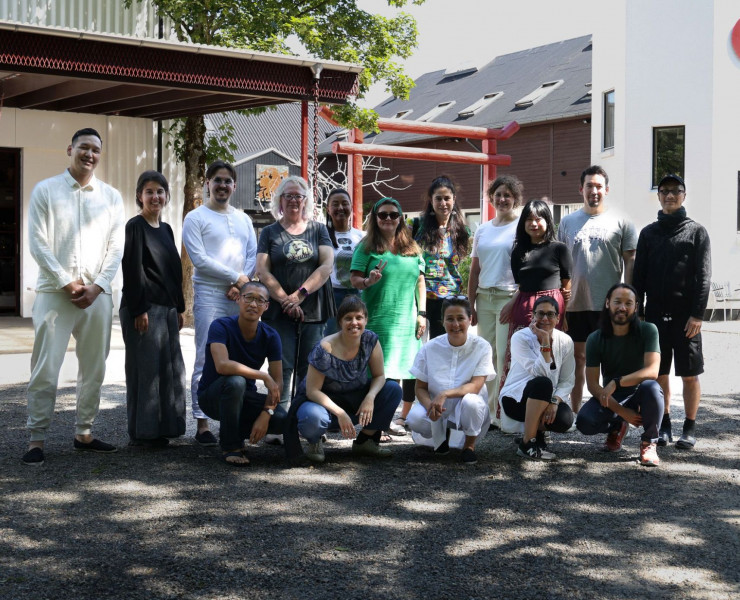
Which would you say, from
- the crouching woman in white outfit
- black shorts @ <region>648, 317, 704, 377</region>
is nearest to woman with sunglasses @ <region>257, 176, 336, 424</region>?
the crouching woman in white outfit

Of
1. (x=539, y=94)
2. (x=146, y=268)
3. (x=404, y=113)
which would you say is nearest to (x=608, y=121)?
(x=539, y=94)

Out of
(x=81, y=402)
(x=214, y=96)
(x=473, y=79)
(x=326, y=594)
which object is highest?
(x=473, y=79)

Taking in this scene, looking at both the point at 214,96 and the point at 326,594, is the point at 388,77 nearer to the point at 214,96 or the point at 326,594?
the point at 214,96

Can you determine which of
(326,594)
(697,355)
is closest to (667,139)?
(697,355)

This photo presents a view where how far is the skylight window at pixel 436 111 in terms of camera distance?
40875mm

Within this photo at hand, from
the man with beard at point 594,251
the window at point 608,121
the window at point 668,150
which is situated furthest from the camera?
the window at point 608,121

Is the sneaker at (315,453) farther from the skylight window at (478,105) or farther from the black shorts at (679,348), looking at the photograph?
the skylight window at (478,105)

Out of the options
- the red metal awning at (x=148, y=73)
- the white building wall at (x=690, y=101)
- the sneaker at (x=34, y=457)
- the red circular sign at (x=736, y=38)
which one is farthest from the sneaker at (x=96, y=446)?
the red circular sign at (x=736, y=38)

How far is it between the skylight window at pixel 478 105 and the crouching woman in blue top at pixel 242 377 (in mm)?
33647

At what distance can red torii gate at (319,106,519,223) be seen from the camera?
1739cm

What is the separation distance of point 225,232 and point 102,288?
97 centimetres

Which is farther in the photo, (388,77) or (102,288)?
(388,77)

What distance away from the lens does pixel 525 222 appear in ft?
21.8

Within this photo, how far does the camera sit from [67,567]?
12.8 ft
